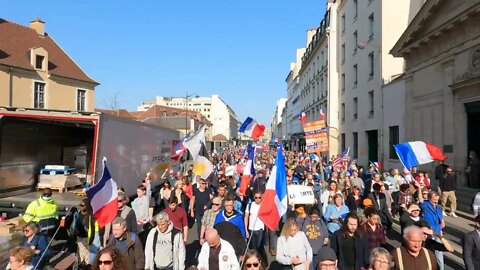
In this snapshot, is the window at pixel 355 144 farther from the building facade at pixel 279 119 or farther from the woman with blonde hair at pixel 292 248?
the building facade at pixel 279 119

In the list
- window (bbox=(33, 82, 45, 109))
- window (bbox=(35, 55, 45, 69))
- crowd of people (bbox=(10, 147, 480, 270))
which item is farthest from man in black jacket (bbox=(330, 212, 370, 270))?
window (bbox=(35, 55, 45, 69))

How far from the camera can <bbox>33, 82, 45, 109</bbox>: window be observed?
31109 millimetres

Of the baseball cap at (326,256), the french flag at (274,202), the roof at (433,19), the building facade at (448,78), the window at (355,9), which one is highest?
the window at (355,9)

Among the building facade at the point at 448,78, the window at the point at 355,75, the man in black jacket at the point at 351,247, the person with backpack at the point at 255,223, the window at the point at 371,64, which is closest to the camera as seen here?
the man in black jacket at the point at 351,247

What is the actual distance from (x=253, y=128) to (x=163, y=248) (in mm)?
8814

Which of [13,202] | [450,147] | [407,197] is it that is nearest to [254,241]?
[407,197]

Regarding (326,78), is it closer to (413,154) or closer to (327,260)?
(413,154)

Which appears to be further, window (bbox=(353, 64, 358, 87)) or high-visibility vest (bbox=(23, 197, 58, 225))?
window (bbox=(353, 64, 358, 87))

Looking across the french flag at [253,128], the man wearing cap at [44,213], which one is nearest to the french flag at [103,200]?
the man wearing cap at [44,213]

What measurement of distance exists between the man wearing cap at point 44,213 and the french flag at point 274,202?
14.4 ft

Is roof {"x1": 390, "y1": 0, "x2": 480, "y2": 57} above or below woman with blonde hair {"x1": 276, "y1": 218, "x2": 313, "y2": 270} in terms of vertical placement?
above

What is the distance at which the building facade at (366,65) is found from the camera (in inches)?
952

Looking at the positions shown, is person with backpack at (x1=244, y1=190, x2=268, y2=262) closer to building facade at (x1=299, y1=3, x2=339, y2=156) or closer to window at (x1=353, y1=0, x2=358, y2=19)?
building facade at (x1=299, y1=3, x2=339, y2=156)

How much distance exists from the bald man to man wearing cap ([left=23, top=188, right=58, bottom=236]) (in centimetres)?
420
